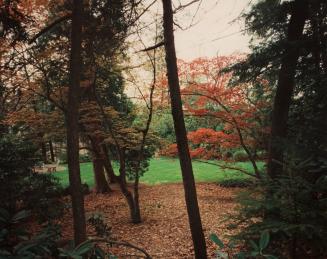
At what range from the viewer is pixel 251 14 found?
788cm

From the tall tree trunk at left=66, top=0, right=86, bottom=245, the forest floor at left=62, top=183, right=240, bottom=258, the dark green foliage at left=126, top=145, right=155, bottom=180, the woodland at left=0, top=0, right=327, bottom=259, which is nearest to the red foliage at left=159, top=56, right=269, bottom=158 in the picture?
the woodland at left=0, top=0, right=327, bottom=259

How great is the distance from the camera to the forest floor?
7.86 metres

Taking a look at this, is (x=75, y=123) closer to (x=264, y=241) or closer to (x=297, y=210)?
(x=297, y=210)

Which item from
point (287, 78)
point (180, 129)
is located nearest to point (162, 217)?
point (180, 129)

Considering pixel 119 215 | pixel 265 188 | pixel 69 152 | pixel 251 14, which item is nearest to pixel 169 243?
pixel 119 215

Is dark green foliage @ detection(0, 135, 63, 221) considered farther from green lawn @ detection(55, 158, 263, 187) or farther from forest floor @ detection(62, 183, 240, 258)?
green lawn @ detection(55, 158, 263, 187)

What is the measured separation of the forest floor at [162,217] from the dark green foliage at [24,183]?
1.27m

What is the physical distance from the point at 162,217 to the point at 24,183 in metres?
5.48

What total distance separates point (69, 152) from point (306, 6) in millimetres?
5600

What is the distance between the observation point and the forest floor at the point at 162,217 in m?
7.86

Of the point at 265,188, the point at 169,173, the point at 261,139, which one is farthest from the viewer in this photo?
the point at 169,173

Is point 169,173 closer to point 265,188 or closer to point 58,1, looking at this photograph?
point 58,1

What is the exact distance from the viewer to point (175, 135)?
8.35 metres

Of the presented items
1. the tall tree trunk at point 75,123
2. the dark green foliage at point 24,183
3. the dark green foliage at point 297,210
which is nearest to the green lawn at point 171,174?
the dark green foliage at point 24,183
